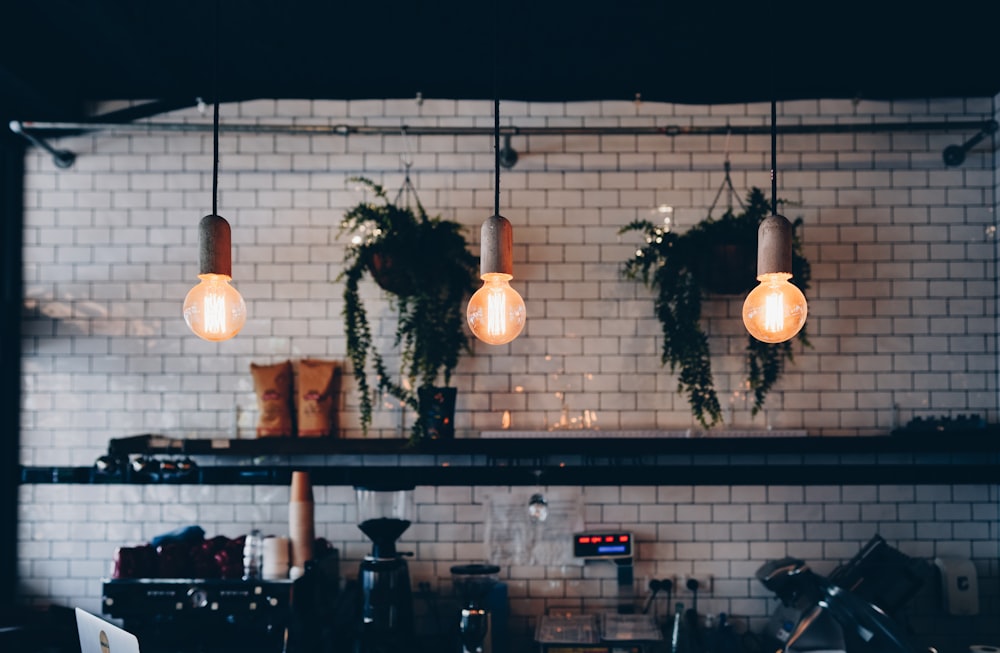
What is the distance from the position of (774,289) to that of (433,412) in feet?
5.89

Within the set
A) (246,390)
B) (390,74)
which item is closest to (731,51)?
(390,74)

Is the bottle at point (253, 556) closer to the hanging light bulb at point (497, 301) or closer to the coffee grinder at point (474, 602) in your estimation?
the coffee grinder at point (474, 602)

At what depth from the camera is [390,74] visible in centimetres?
368

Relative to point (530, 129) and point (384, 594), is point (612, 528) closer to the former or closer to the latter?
point (384, 594)

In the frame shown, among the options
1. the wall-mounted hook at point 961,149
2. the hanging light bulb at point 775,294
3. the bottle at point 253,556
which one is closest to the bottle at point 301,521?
the bottle at point 253,556

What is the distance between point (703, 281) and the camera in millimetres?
3492

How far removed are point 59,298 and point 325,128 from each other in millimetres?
1573

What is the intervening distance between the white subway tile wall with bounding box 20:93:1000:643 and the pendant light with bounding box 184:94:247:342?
1460 mm

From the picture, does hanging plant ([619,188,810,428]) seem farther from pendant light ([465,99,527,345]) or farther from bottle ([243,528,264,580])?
bottle ([243,528,264,580])

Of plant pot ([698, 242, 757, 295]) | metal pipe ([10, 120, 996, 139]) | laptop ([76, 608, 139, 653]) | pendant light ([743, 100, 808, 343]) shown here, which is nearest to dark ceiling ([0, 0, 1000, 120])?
metal pipe ([10, 120, 996, 139])

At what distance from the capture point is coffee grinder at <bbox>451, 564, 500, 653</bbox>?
10.1 feet

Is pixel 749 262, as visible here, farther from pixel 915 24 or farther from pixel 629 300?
pixel 915 24

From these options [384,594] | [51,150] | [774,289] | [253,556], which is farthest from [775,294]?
[51,150]

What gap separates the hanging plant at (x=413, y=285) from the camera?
11.3ft
